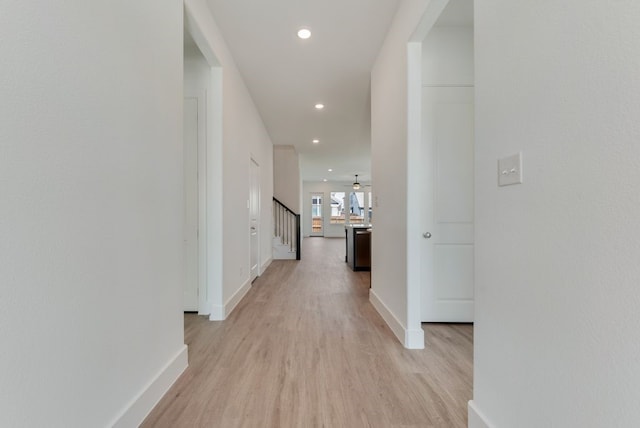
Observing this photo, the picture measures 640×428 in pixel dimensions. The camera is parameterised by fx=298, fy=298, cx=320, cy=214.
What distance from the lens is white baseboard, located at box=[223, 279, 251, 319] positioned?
319 centimetres

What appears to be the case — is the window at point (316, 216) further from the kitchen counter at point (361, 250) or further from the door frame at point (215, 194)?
the door frame at point (215, 194)

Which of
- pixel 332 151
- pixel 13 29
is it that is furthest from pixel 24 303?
pixel 332 151

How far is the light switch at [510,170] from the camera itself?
1.14 metres

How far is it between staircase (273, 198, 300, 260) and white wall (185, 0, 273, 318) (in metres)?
2.75

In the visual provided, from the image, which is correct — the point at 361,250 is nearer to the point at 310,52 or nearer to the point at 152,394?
the point at 310,52

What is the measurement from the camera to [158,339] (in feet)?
5.69

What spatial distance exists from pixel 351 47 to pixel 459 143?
1551 millimetres

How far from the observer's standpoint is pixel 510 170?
46.9 inches

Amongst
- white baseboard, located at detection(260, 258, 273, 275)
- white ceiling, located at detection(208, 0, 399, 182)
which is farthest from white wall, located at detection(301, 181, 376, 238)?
white ceiling, located at detection(208, 0, 399, 182)

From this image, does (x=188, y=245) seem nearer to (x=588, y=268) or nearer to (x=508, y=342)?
(x=508, y=342)

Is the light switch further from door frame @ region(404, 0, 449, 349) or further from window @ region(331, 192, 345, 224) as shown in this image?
window @ region(331, 192, 345, 224)

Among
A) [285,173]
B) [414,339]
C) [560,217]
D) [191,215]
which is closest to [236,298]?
[191,215]

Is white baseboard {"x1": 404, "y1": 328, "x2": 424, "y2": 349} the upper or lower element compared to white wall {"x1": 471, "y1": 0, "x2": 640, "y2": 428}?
lower

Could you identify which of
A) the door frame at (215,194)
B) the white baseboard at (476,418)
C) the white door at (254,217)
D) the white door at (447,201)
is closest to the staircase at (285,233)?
the white door at (254,217)
